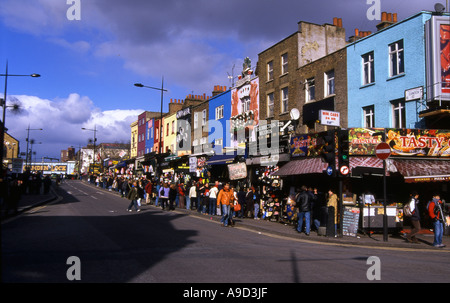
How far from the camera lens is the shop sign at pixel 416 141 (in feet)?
57.6

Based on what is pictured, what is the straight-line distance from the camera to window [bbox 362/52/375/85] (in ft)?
67.1

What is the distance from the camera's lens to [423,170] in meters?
17.0

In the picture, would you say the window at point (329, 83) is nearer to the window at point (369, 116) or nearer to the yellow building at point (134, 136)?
the window at point (369, 116)

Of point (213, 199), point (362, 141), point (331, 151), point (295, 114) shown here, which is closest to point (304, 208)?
point (331, 151)

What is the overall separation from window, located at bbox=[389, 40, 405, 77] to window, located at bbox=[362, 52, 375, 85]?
3.60 feet

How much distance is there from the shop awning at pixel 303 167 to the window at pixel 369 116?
Answer: 3923mm

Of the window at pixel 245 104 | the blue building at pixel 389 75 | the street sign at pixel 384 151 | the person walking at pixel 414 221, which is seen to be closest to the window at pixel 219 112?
the window at pixel 245 104

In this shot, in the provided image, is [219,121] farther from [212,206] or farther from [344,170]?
[344,170]

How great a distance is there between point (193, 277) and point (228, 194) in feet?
33.1

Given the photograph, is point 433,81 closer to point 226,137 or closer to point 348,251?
point 348,251

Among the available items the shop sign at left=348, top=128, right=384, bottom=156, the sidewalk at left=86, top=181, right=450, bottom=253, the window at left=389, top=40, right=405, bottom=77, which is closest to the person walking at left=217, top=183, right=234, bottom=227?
the sidewalk at left=86, top=181, right=450, bottom=253

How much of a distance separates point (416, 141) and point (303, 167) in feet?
16.6

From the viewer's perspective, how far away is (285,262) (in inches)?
343
